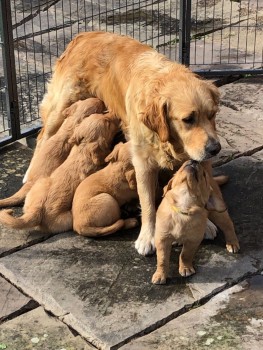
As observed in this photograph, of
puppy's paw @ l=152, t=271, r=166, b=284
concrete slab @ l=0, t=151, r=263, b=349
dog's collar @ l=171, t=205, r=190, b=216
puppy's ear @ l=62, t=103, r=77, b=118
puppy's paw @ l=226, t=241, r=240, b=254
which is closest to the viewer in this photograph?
concrete slab @ l=0, t=151, r=263, b=349

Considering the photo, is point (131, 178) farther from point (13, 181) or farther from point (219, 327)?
point (219, 327)

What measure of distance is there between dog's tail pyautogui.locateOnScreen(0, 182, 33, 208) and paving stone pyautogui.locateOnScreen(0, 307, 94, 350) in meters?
1.27

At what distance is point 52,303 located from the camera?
448 cm

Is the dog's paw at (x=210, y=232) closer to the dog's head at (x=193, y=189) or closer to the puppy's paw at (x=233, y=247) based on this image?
the puppy's paw at (x=233, y=247)

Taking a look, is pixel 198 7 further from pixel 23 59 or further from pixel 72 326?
pixel 72 326

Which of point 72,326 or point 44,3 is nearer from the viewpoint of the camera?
point 72,326

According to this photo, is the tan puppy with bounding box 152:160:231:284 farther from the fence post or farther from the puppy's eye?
the fence post

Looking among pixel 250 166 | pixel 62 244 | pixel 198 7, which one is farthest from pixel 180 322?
pixel 198 7

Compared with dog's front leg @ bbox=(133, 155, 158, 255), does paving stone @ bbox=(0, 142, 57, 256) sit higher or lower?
lower

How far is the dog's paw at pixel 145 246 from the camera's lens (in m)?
4.96

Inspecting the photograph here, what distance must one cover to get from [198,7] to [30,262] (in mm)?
5843

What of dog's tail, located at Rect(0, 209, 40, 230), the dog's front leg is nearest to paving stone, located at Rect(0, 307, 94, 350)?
dog's tail, located at Rect(0, 209, 40, 230)

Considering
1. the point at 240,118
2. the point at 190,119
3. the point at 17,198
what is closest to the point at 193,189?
the point at 190,119

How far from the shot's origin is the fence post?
7223 millimetres
